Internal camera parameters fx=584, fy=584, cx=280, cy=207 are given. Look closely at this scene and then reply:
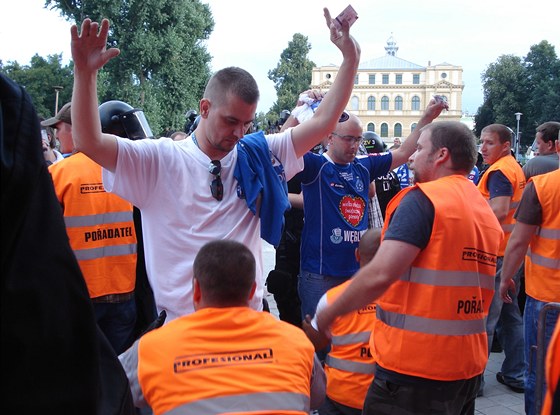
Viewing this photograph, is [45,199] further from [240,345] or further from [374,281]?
[374,281]

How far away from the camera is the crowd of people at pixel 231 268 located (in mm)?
986

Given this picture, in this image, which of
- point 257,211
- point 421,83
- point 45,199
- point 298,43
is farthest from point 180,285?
point 421,83

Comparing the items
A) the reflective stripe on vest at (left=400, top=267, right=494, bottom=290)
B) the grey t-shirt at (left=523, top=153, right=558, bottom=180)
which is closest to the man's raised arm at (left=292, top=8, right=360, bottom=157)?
the reflective stripe on vest at (left=400, top=267, right=494, bottom=290)

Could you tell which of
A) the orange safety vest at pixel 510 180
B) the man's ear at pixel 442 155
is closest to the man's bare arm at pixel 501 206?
the orange safety vest at pixel 510 180

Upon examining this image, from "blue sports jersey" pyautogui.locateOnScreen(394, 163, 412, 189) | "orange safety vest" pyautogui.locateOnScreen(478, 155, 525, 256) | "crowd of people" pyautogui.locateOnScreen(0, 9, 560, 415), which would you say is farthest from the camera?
"blue sports jersey" pyautogui.locateOnScreen(394, 163, 412, 189)

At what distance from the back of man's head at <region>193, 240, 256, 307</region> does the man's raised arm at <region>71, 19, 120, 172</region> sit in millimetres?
687

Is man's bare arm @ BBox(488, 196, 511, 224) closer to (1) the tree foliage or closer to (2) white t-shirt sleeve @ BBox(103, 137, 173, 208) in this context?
(2) white t-shirt sleeve @ BBox(103, 137, 173, 208)

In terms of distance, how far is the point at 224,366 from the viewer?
2188 millimetres

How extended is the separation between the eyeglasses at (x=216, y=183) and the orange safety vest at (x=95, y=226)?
1.57m

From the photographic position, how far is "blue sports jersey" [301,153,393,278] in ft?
15.8

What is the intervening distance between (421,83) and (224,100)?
119m

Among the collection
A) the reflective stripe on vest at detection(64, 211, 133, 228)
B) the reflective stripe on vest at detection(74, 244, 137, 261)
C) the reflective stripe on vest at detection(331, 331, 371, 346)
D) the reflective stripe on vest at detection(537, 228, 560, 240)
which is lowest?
the reflective stripe on vest at detection(331, 331, 371, 346)

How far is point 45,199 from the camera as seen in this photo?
1.00 m

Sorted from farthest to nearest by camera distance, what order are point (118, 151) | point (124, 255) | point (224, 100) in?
point (124, 255) < point (224, 100) < point (118, 151)
